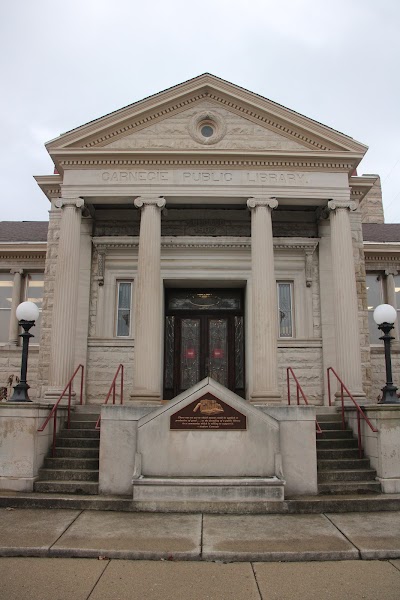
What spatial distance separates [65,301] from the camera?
12.8m

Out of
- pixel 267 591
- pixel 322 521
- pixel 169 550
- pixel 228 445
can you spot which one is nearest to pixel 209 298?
pixel 228 445

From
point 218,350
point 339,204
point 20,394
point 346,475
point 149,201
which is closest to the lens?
point 346,475

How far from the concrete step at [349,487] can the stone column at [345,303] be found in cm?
370

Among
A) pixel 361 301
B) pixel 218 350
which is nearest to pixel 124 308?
pixel 218 350

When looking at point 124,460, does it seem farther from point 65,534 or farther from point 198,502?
point 65,534

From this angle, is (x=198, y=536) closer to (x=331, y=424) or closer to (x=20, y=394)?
(x=20, y=394)

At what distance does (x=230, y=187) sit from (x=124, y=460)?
7.81 meters

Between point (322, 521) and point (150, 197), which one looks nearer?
point (322, 521)

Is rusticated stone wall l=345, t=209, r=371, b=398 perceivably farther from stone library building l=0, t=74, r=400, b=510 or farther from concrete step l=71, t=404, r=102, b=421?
concrete step l=71, t=404, r=102, b=421

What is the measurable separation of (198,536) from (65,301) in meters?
7.61

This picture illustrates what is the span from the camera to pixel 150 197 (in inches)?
533

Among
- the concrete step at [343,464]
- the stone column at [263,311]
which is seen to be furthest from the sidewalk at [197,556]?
the stone column at [263,311]

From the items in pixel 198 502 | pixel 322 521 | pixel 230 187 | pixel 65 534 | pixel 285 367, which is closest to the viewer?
pixel 65 534

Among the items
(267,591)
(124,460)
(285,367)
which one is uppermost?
(285,367)
